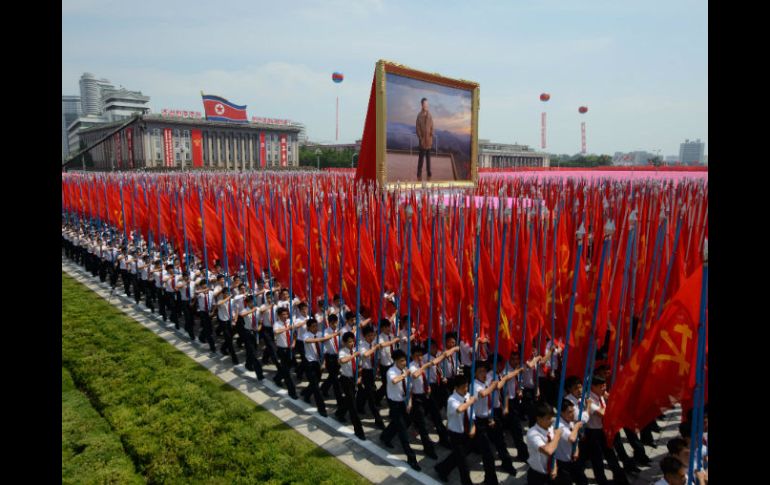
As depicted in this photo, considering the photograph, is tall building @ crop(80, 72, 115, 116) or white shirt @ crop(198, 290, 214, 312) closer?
white shirt @ crop(198, 290, 214, 312)

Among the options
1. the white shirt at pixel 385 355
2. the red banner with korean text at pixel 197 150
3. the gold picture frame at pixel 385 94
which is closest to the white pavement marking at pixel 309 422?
the white shirt at pixel 385 355

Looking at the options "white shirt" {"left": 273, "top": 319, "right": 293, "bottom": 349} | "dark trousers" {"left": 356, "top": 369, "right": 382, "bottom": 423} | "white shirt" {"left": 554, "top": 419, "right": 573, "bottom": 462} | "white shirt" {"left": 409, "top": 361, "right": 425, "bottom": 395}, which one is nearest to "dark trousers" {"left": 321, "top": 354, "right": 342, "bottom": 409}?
"dark trousers" {"left": 356, "top": 369, "right": 382, "bottom": 423}

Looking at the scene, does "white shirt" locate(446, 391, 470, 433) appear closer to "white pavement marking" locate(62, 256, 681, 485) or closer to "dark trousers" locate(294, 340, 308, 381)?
"white pavement marking" locate(62, 256, 681, 485)

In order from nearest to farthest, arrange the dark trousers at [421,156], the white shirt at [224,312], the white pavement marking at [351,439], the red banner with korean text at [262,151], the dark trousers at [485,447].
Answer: the dark trousers at [485,447]
the white pavement marking at [351,439]
the white shirt at [224,312]
the dark trousers at [421,156]
the red banner with korean text at [262,151]

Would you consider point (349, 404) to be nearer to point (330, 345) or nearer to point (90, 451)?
point (330, 345)

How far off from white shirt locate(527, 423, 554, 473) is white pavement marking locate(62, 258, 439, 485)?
51.2 inches

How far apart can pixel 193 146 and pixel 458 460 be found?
7429 centimetres

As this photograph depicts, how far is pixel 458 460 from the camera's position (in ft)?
17.0

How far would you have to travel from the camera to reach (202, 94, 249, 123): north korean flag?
71.2m

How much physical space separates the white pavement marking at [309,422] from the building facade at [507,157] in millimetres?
62248

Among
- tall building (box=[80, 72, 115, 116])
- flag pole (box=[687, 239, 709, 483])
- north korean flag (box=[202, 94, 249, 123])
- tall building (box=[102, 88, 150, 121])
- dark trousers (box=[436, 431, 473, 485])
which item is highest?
tall building (box=[80, 72, 115, 116])

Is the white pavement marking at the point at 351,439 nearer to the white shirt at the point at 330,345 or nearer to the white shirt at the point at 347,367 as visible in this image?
the white shirt at the point at 347,367

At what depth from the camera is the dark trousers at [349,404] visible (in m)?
6.30

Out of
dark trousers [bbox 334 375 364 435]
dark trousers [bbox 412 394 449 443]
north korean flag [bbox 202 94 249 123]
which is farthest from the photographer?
north korean flag [bbox 202 94 249 123]
